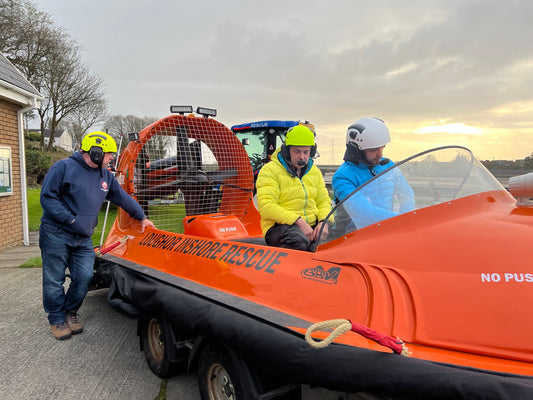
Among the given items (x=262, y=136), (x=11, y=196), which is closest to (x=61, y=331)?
(x=11, y=196)

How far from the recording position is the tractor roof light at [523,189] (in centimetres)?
173

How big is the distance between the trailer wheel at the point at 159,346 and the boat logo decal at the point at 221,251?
0.51m

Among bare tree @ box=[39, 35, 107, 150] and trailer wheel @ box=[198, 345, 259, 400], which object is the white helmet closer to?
trailer wheel @ box=[198, 345, 259, 400]

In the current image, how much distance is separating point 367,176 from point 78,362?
8.43ft

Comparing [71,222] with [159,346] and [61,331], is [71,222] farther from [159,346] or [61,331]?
[159,346]

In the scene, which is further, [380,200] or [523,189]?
[380,200]

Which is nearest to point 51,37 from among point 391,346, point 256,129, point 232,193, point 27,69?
point 27,69

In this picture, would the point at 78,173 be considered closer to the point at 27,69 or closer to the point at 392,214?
the point at 392,214

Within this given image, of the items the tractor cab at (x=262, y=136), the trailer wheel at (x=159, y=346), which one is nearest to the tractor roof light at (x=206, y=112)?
the trailer wheel at (x=159, y=346)

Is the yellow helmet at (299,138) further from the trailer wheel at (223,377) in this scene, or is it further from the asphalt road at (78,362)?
the asphalt road at (78,362)

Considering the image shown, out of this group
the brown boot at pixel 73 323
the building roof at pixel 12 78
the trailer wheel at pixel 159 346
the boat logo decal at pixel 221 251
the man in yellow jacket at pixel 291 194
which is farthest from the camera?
the building roof at pixel 12 78

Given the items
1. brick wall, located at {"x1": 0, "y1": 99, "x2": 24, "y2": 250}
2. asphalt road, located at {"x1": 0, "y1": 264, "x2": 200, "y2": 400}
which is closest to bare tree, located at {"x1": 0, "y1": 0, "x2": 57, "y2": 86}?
brick wall, located at {"x1": 0, "y1": 99, "x2": 24, "y2": 250}

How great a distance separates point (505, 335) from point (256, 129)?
8721 mm

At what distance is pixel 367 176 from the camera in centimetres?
267
